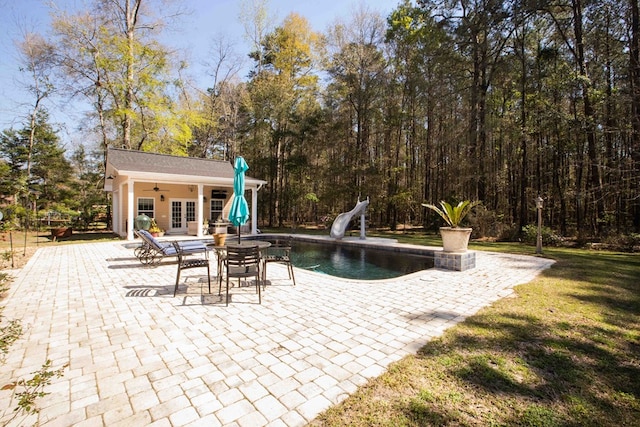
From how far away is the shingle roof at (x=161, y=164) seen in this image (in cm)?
1269

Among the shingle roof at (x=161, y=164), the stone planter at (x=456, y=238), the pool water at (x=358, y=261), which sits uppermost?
the shingle roof at (x=161, y=164)

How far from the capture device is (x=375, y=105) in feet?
62.4

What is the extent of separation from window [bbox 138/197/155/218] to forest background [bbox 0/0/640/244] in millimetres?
4032

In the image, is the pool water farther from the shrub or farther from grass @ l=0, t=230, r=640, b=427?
the shrub

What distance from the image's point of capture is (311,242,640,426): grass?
199cm

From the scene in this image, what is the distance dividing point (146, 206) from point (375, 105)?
583 inches

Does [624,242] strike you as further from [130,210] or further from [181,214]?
[181,214]

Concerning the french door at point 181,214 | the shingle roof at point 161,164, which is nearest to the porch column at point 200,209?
the shingle roof at point 161,164

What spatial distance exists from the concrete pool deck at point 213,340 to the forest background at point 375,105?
11.0m

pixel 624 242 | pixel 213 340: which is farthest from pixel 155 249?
pixel 624 242

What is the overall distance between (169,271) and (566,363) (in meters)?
6.81

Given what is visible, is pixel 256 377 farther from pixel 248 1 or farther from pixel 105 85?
pixel 248 1

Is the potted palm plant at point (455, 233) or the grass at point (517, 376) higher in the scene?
the potted palm plant at point (455, 233)

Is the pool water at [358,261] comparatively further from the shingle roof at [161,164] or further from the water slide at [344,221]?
the shingle roof at [161,164]
